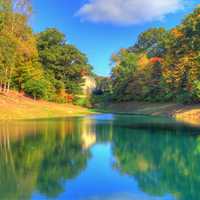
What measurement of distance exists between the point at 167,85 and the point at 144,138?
25.8 m

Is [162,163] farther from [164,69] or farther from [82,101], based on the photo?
[82,101]

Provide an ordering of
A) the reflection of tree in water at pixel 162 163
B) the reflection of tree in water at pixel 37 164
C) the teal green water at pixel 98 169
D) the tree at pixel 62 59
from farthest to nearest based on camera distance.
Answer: the tree at pixel 62 59 < the reflection of tree in water at pixel 162 163 < the reflection of tree in water at pixel 37 164 < the teal green water at pixel 98 169

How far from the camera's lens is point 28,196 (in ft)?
22.8

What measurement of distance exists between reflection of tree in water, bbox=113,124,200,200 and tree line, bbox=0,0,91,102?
2444 cm

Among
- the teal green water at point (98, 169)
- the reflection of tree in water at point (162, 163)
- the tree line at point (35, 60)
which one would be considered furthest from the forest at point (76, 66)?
the teal green water at point (98, 169)

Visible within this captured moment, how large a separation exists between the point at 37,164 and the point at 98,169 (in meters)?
2.22

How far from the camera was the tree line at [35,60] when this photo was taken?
35.6m

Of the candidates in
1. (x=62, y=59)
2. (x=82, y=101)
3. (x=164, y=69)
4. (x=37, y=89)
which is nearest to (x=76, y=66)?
(x=62, y=59)

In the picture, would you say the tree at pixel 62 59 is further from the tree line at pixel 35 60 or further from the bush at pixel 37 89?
the bush at pixel 37 89

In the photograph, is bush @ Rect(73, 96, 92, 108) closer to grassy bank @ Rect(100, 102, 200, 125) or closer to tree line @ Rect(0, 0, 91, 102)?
tree line @ Rect(0, 0, 91, 102)

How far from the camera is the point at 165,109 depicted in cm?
4238

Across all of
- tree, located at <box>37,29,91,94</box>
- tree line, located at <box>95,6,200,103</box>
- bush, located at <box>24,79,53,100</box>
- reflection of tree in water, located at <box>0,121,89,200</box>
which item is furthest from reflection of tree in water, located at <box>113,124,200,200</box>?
tree, located at <box>37,29,91,94</box>

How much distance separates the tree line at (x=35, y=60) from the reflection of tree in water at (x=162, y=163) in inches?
962

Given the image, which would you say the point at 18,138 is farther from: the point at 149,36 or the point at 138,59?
the point at 149,36
